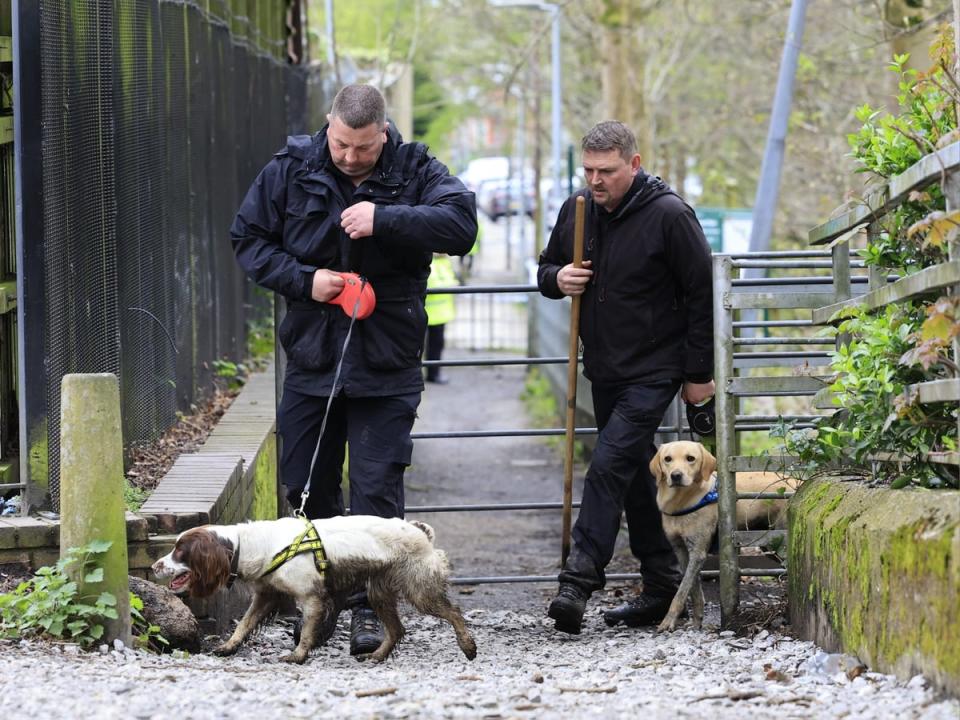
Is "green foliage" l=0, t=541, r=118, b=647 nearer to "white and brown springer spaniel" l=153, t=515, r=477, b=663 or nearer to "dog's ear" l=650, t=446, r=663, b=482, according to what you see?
"white and brown springer spaniel" l=153, t=515, r=477, b=663

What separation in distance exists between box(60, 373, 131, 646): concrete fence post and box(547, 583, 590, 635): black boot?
1.90m

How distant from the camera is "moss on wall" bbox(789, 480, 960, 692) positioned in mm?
4203

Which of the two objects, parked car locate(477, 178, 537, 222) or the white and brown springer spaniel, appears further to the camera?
parked car locate(477, 178, 537, 222)

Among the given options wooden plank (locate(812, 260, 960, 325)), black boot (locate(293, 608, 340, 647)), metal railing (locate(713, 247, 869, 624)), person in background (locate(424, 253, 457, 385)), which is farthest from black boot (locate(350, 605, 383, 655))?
person in background (locate(424, 253, 457, 385))

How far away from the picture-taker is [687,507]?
6.99m

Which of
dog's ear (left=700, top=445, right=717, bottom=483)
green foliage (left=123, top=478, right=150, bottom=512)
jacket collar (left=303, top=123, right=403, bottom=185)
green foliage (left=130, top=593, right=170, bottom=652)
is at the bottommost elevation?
green foliage (left=130, top=593, right=170, bottom=652)

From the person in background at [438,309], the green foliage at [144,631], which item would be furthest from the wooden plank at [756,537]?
the person in background at [438,309]

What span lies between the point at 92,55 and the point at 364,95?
1.38 meters

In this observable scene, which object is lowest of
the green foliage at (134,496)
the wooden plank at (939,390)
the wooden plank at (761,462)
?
the green foliage at (134,496)

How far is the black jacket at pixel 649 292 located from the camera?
6.63 meters

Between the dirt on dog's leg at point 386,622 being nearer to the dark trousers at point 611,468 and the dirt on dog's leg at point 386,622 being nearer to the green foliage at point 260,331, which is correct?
the dark trousers at point 611,468

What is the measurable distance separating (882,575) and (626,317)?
7.28 ft

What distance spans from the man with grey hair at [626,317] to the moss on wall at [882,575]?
36.7 inches

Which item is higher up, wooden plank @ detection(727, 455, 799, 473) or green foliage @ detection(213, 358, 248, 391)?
green foliage @ detection(213, 358, 248, 391)
